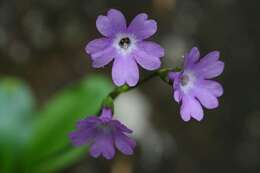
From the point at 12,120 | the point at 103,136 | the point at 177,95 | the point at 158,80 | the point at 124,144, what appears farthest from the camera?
the point at 158,80

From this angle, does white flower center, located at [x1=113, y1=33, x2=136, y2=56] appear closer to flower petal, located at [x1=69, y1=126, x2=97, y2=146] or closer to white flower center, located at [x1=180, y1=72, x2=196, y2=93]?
white flower center, located at [x1=180, y1=72, x2=196, y2=93]

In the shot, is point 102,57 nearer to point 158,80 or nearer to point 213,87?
point 213,87

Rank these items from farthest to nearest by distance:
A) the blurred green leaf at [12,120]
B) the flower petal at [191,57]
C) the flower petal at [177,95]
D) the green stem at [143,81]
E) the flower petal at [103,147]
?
the blurred green leaf at [12,120], the flower petal at [103,147], the green stem at [143,81], the flower petal at [191,57], the flower petal at [177,95]

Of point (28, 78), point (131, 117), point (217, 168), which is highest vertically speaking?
point (28, 78)

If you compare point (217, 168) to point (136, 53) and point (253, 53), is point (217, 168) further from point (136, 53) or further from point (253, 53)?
point (136, 53)

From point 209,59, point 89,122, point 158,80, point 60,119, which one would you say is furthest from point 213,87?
point 158,80

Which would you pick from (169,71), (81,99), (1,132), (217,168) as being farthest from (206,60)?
(217,168)

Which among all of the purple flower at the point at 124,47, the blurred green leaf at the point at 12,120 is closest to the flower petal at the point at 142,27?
the purple flower at the point at 124,47

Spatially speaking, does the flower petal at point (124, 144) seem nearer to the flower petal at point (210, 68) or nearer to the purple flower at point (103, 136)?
the purple flower at point (103, 136)
